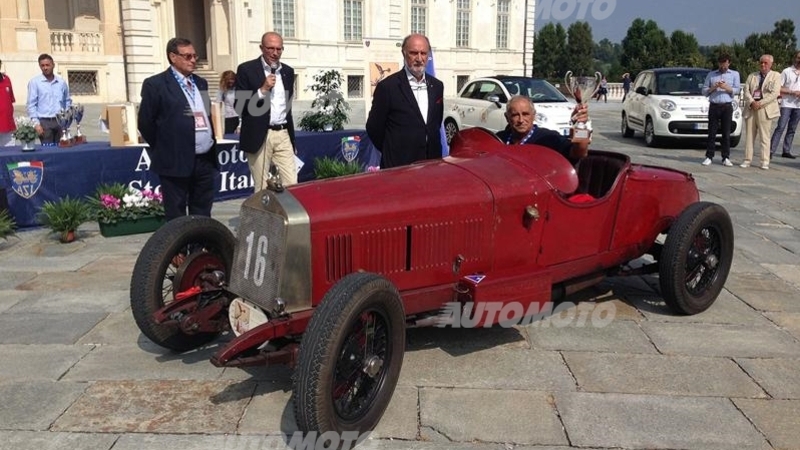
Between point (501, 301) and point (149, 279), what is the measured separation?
77.4 inches

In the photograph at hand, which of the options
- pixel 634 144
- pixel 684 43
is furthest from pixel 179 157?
pixel 684 43

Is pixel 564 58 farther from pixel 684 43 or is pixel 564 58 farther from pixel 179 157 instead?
pixel 179 157

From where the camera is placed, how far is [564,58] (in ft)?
222

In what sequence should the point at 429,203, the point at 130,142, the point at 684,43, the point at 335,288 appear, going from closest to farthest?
the point at 335,288
the point at 429,203
the point at 130,142
the point at 684,43

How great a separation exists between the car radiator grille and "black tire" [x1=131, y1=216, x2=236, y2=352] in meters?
0.45

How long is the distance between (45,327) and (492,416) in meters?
3.12

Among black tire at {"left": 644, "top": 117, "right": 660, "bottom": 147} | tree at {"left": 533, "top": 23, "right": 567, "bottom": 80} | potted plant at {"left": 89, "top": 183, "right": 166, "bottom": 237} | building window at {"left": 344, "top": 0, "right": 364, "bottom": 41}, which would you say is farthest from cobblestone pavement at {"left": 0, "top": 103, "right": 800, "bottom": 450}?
tree at {"left": 533, "top": 23, "right": 567, "bottom": 80}

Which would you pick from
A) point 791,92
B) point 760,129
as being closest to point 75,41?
point 760,129

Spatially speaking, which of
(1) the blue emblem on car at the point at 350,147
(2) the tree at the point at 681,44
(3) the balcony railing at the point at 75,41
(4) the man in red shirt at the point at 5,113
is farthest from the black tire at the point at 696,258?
(2) the tree at the point at 681,44

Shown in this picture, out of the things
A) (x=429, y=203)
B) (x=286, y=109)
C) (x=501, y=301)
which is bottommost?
(x=501, y=301)

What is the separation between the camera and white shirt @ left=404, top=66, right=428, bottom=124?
542 cm

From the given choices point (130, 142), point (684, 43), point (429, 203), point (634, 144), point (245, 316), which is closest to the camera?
point (245, 316)

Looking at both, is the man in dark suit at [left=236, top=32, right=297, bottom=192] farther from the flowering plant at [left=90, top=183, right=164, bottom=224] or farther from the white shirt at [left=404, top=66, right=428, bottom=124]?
the flowering plant at [left=90, top=183, right=164, bottom=224]

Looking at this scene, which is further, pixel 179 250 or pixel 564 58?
pixel 564 58
